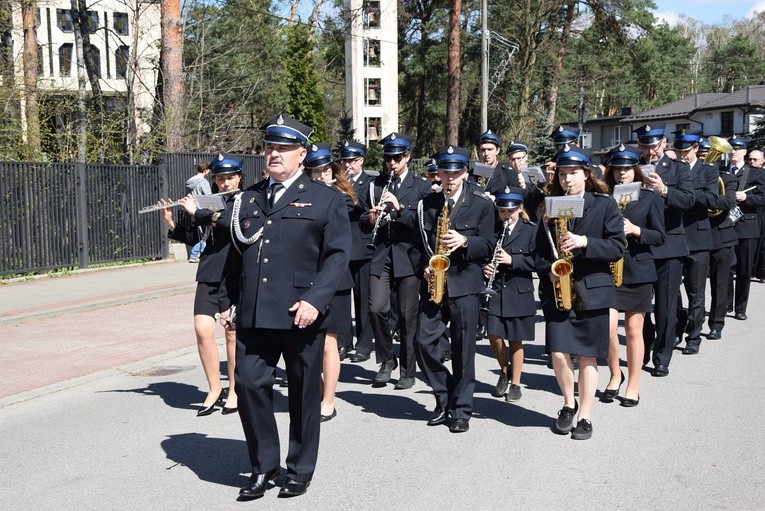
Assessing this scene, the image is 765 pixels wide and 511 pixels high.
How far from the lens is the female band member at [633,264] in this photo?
768 cm

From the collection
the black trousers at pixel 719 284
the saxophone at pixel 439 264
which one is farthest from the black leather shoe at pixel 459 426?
the black trousers at pixel 719 284

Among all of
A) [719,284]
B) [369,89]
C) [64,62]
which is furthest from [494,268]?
[369,89]

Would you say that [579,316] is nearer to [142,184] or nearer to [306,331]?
[306,331]

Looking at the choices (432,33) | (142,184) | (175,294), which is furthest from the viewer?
(432,33)

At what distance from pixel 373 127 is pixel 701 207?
6774 centimetres

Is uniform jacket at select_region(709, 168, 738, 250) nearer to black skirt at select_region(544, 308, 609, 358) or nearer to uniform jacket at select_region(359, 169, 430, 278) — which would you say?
uniform jacket at select_region(359, 169, 430, 278)

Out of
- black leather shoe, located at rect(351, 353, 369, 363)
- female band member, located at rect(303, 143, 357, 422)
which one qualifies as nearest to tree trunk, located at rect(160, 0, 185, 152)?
black leather shoe, located at rect(351, 353, 369, 363)

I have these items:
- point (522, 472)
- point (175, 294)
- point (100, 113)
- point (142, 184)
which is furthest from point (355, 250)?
point (100, 113)

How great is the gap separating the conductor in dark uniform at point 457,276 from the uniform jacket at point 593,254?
0.47m

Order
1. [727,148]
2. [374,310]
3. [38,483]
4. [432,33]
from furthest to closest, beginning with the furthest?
[432,33]
[727,148]
[374,310]
[38,483]

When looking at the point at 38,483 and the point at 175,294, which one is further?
the point at 175,294

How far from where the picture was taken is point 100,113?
20812 mm

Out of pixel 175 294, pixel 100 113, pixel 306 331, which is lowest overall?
pixel 175 294

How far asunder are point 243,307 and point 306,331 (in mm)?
377
